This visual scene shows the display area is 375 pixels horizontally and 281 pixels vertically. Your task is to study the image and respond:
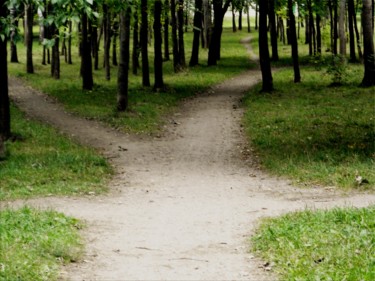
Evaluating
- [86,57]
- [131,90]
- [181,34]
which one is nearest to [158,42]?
[131,90]

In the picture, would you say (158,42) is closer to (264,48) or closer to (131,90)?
(131,90)

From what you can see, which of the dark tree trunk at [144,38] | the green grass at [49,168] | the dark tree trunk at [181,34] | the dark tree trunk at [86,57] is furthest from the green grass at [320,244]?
the dark tree trunk at [181,34]

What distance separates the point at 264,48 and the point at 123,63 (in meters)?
8.17

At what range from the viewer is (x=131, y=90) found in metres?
28.9

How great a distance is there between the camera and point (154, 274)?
24.0ft

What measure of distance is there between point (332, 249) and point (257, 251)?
1.12 m

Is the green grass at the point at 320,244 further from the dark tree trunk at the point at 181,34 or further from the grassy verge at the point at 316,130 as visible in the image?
the dark tree trunk at the point at 181,34

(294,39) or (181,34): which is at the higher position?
(181,34)

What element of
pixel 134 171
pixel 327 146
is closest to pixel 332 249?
pixel 134 171

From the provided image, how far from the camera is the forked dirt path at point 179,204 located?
7.71 metres

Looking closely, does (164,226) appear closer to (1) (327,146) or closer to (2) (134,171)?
(2) (134,171)

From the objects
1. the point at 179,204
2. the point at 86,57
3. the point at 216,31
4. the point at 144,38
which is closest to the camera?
the point at 179,204

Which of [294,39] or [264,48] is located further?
[294,39]

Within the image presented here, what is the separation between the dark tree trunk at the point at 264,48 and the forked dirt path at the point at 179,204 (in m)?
7.01
